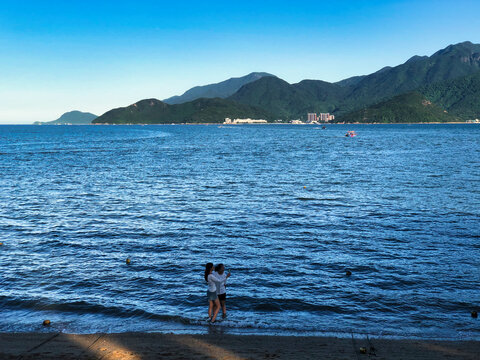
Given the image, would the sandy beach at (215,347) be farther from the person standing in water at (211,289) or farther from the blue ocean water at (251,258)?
the person standing in water at (211,289)

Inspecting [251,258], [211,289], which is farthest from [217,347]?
[251,258]

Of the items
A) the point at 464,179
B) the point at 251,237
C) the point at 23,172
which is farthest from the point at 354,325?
the point at 23,172

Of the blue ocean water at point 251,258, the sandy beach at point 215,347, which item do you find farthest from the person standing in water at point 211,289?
the sandy beach at point 215,347

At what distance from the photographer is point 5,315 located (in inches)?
570

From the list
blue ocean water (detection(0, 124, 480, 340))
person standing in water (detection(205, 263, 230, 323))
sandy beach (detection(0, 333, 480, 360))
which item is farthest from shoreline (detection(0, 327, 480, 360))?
person standing in water (detection(205, 263, 230, 323))

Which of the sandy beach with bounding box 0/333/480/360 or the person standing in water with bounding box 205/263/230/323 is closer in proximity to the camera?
the sandy beach with bounding box 0/333/480/360

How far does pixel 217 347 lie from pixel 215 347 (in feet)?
0.18

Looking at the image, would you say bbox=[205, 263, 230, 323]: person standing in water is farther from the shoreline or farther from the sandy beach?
the sandy beach

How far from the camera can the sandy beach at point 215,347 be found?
1079cm

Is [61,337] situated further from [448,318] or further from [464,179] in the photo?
[464,179]

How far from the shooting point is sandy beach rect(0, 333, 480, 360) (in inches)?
425

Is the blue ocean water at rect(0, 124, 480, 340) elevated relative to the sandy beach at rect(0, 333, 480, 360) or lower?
lower

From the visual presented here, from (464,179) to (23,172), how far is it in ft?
194

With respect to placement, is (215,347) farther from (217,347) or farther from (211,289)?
(211,289)
